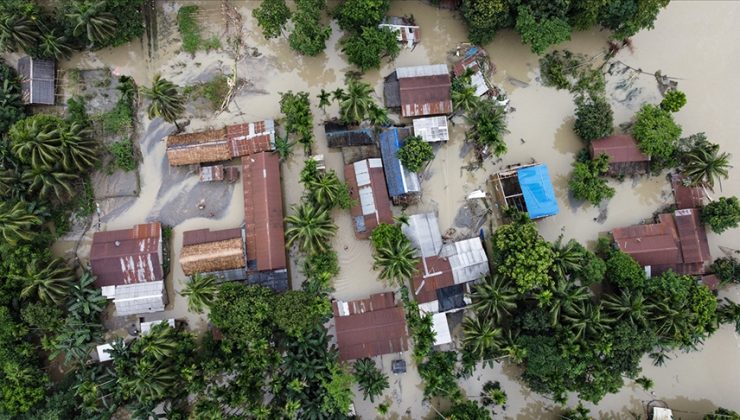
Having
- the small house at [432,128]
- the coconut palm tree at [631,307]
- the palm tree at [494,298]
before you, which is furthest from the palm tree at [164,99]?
the coconut palm tree at [631,307]

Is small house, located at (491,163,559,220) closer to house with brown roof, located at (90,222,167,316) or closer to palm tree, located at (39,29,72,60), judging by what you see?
house with brown roof, located at (90,222,167,316)

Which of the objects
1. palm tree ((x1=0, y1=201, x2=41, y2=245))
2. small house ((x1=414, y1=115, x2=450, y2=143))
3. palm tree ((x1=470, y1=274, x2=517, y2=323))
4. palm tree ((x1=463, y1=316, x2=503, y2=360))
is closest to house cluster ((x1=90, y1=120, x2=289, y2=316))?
palm tree ((x1=0, y1=201, x2=41, y2=245))

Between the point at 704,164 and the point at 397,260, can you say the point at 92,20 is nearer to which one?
the point at 397,260

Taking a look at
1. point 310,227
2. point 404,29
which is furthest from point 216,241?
point 404,29

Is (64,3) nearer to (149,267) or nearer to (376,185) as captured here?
(149,267)

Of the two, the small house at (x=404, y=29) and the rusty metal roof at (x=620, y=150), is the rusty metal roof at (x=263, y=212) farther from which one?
the rusty metal roof at (x=620, y=150)

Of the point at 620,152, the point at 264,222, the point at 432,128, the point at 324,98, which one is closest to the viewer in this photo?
the point at 264,222
